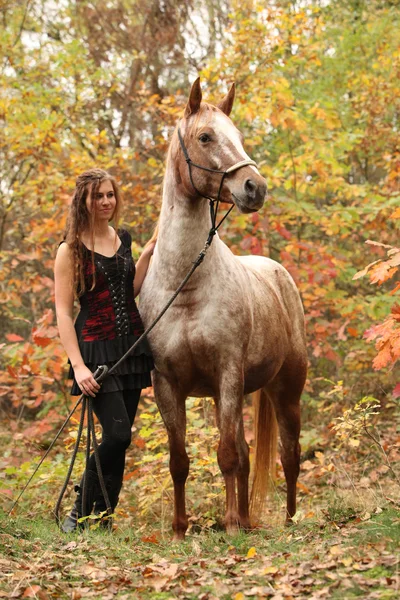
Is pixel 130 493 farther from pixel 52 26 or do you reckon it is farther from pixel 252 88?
pixel 52 26

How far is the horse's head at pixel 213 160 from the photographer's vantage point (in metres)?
3.63

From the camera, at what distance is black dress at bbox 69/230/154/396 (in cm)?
413

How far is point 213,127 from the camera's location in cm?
390

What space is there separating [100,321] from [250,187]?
3.99 feet

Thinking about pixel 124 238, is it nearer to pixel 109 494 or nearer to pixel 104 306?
pixel 104 306

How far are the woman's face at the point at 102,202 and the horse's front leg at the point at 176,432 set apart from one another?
3.31 feet

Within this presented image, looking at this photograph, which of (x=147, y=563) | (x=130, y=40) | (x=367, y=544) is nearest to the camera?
(x=367, y=544)

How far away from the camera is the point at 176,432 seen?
427cm

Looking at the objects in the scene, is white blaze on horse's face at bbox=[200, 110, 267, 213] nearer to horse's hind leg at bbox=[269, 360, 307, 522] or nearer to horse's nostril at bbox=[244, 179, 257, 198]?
horse's nostril at bbox=[244, 179, 257, 198]

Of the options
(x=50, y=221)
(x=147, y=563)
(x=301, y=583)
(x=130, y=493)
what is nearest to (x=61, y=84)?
(x=50, y=221)

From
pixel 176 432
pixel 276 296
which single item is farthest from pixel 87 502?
pixel 276 296

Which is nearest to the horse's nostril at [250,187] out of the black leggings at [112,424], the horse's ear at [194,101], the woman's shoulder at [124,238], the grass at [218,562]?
the horse's ear at [194,101]

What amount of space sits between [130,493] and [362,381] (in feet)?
13.5

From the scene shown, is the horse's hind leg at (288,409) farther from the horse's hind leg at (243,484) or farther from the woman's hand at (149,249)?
the woman's hand at (149,249)
